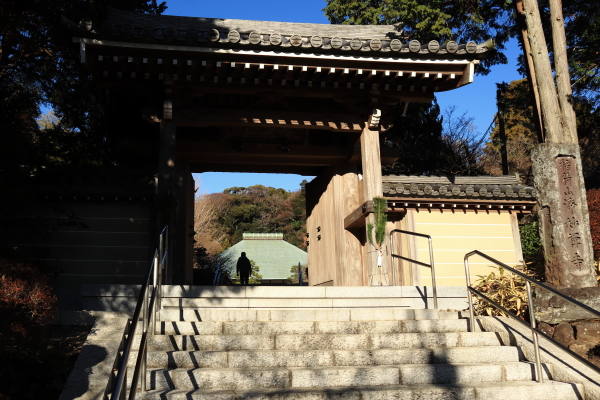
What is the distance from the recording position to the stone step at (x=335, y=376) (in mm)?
4062

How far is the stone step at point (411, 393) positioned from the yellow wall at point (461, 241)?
6.05 metres

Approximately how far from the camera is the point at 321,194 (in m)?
10.7

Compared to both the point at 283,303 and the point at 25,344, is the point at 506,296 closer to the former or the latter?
the point at 283,303

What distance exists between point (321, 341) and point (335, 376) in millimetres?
638

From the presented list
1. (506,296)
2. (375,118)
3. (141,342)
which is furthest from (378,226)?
(141,342)

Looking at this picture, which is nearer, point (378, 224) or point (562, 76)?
point (562, 76)

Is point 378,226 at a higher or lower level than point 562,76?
lower

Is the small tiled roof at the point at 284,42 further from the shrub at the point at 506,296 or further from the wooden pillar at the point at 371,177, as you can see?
the shrub at the point at 506,296

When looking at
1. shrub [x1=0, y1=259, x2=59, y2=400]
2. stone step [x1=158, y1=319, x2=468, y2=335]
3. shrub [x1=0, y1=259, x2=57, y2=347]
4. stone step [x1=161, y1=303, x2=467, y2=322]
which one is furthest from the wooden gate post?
shrub [x1=0, y1=259, x2=59, y2=400]

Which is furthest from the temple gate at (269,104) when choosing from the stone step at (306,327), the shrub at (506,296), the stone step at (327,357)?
the stone step at (327,357)

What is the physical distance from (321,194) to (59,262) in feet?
16.7

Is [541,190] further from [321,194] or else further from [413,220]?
[321,194]

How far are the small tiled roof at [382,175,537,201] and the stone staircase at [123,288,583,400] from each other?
4.55 meters

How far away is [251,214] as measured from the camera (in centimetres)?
3647
